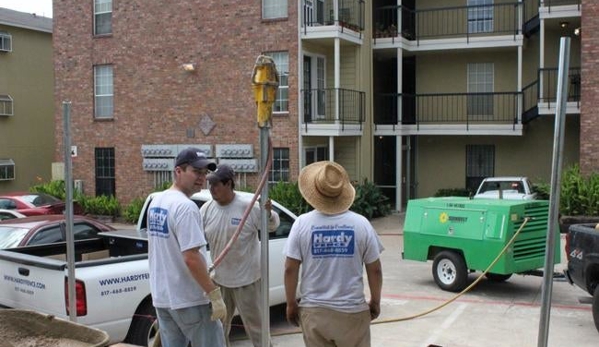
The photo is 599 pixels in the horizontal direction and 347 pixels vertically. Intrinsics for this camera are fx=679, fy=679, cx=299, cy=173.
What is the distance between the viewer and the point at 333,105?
2098 centimetres

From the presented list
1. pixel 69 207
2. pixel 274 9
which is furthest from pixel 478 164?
pixel 69 207

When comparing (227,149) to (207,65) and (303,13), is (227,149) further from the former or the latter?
(303,13)

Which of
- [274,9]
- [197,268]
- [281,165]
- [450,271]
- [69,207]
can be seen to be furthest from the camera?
A: [281,165]

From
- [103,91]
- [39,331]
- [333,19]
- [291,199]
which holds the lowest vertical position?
[291,199]

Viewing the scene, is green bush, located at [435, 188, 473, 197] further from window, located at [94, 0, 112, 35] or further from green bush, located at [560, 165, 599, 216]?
window, located at [94, 0, 112, 35]

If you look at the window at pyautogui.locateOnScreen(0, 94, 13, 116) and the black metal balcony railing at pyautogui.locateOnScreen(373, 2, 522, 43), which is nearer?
the black metal balcony railing at pyautogui.locateOnScreen(373, 2, 522, 43)

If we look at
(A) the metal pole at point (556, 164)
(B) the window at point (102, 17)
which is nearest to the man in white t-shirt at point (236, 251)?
(A) the metal pole at point (556, 164)

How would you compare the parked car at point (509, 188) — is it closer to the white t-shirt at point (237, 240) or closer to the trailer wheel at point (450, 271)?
the trailer wheel at point (450, 271)

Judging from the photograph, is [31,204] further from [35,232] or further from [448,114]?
[448,114]

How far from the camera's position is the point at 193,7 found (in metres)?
21.4

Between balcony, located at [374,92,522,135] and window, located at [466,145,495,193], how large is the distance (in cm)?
117

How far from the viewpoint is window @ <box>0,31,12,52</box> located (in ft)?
93.7

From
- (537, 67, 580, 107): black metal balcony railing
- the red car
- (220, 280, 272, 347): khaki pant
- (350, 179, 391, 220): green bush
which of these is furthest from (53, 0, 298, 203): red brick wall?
(220, 280, 272, 347): khaki pant

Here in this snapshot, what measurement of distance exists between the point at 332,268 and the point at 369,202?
16.3m
